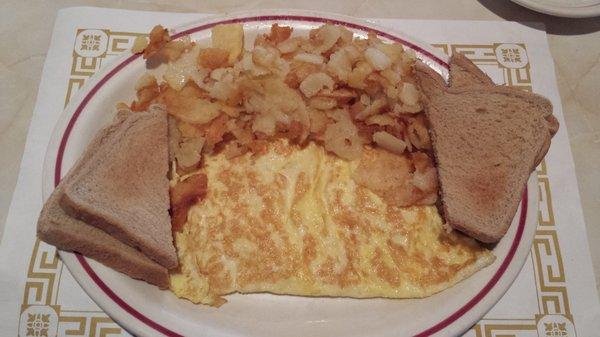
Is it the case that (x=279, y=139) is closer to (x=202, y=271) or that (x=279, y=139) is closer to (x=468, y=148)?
(x=202, y=271)

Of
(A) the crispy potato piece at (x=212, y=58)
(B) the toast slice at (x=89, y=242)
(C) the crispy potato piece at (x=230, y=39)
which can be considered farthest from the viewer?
(C) the crispy potato piece at (x=230, y=39)

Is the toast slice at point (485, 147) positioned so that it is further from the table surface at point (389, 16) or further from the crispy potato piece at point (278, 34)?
the crispy potato piece at point (278, 34)

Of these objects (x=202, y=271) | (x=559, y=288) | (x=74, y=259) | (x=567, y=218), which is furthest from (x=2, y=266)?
(x=567, y=218)

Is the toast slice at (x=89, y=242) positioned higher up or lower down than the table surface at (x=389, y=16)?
lower down

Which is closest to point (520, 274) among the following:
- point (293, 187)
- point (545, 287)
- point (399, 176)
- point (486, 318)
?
point (545, 287)

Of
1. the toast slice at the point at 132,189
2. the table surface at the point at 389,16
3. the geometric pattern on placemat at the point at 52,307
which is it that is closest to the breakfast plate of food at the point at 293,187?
the toast slice at the point at 132,189

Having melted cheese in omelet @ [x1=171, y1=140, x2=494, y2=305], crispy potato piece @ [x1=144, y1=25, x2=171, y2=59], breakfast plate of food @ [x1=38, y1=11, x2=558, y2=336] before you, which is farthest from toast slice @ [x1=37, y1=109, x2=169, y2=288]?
crispy potato piece @ [x1=144, y1=25, x2=171, y2=59]

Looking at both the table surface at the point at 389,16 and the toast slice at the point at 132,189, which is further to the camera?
the table surface at the point at 389,16
